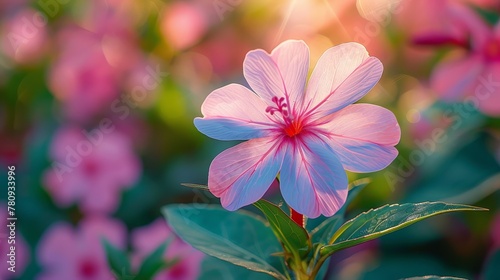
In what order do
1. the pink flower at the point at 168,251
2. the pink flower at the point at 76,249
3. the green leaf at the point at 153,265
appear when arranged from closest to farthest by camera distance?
1. the green leaf at the point at 153,265
2. the pink flower at the point at 168,251
3. the pink flower at the point at 76,249

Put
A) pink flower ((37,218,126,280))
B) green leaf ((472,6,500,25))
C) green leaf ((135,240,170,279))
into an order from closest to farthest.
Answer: green leaf ((135,240,170,279))
pink flower ((37,218,126,280))
green leaf ((472,6,500,25))

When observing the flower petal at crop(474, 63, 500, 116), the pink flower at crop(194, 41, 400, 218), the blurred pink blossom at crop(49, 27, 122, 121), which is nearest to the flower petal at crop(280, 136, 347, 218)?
the pink flower at crop(194, 41, 400, 218)

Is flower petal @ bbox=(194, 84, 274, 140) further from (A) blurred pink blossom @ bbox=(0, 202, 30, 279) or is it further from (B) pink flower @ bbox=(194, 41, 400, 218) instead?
(A) blurred pink blossom @ bbox=(0, 202, 30, 279)

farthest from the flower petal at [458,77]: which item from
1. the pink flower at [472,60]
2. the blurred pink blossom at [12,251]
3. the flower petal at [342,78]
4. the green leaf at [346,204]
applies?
the blurred pink blossom at [12,251]

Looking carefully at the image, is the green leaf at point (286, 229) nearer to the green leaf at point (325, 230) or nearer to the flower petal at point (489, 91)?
the green leaf at point (325, 230)

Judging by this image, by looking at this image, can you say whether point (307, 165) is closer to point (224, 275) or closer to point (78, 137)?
point (224, 275)

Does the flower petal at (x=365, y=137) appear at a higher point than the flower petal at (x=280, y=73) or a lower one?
lower

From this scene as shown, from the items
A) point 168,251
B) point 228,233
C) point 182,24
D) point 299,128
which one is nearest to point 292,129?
point 299,128
